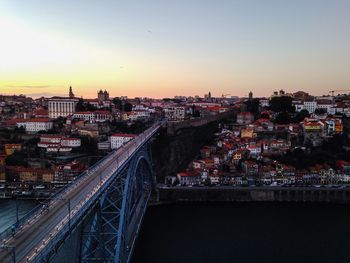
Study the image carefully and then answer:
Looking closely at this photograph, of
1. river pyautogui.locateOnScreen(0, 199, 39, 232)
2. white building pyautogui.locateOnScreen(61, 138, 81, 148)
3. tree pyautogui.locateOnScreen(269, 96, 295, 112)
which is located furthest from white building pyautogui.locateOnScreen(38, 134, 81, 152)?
tree pyautogui.locateOnScreen(269, 96, 295, 112)

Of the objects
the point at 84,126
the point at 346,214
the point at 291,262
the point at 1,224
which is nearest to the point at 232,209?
the point at 346,214

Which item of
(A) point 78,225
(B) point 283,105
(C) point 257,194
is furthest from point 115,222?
(B) point 283,105

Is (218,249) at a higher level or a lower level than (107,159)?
lower

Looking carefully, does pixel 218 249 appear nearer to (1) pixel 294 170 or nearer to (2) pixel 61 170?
(1) pixel 294 170

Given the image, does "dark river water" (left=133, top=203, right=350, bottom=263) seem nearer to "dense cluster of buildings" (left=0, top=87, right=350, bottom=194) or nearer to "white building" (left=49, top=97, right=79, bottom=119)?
"dense cluster of buildings" (left=0, top=87, right=350, bottom=194)

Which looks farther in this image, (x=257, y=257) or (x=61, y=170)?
(x=61, y=170)

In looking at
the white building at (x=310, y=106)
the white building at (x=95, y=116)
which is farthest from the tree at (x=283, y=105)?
the white building at (x=95, y=116)

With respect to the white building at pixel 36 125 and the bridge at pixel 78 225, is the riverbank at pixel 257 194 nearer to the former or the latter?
the bridge at pixel 78 225
